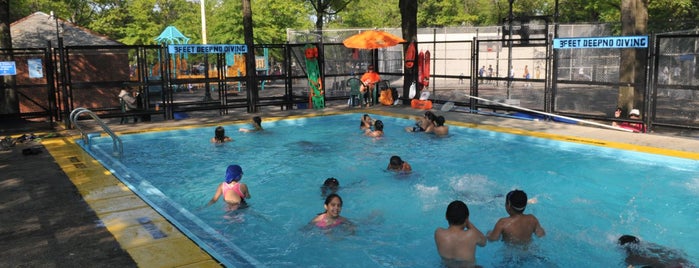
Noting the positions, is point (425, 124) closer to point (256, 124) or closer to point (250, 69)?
point (256, 124)

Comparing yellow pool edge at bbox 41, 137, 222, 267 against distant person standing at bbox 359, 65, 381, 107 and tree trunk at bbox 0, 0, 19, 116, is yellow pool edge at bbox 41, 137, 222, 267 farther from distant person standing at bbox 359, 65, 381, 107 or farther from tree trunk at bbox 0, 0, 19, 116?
distant person standing at bbox 359, 65, 381, 107

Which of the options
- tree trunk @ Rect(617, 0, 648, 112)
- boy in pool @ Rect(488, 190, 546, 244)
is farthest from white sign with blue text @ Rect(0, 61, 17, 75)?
tree trunk @ Rect(617, 0, 648, 112)

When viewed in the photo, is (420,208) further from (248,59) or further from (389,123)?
(248,59)

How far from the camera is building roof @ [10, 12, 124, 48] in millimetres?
22016

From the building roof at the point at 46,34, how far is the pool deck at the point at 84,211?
32.7 ft

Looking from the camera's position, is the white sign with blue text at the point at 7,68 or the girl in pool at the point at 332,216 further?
the white sign with blue text at the point at 7,68

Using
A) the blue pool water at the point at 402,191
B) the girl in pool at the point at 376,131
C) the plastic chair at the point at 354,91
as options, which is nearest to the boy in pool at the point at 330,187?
the blue pool water at the point at 402,191

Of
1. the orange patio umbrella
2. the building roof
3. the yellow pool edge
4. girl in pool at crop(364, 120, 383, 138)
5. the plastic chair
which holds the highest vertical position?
the building roof

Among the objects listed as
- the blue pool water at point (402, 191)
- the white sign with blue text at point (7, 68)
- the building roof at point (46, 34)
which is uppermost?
the building roof at point (46, 34)

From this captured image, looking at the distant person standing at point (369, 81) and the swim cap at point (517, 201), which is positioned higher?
the distant person standing at point (369, 81)

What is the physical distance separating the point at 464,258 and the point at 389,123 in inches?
476

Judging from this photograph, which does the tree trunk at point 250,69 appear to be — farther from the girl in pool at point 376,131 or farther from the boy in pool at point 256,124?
the girl in pool at point 376,131

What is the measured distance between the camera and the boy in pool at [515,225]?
624 centimetres

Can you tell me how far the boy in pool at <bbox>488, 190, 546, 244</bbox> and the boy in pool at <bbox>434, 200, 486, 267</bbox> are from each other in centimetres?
51
